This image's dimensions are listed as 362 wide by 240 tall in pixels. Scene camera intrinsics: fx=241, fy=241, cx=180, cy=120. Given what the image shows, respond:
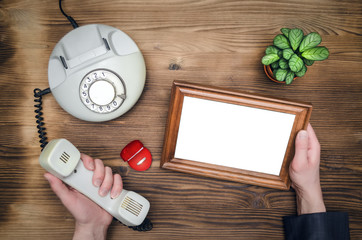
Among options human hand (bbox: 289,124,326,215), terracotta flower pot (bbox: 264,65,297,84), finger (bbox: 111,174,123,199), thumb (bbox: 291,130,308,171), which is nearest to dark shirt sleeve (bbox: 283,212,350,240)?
human hand (bbox: 289,124,326,215)

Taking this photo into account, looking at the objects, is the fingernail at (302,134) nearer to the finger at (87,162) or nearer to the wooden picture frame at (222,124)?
the wooden picture frame at (222,124)

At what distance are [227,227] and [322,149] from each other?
0.35 metres

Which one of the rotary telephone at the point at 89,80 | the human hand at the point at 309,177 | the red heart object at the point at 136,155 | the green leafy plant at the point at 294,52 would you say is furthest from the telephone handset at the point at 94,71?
the human hand at the point at 309,177

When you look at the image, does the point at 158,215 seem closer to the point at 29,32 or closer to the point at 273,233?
the point at 273,233

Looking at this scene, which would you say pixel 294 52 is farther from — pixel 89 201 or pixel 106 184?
pixel 89 201

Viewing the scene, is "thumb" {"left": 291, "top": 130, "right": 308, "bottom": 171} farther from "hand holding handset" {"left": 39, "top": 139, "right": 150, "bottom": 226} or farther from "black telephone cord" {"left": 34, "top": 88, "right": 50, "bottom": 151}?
"black telephone cord" {"left": 34, "top": 88, "right": 50, "bottom": 151}

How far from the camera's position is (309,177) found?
640 millimetres

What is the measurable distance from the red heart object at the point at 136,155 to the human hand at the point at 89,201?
0.06 metres

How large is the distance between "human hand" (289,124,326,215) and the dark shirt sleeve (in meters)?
0.02

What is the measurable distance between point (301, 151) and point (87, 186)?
1.76ft

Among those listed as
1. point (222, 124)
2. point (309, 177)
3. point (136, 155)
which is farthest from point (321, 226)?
point (136, 155)

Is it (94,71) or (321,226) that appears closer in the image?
(94,71)

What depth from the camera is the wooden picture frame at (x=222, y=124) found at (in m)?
0.57

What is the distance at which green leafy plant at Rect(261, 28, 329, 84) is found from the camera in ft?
1.64
